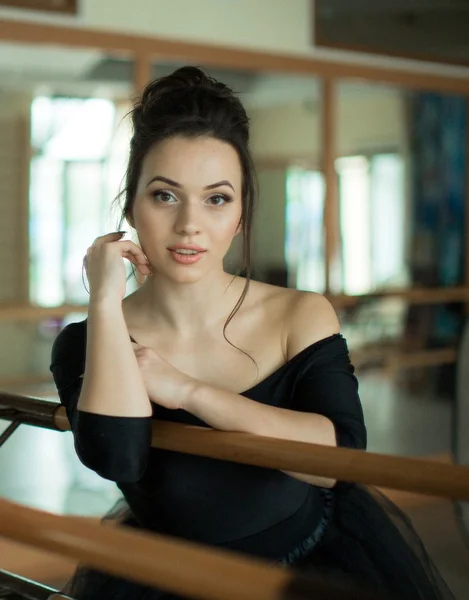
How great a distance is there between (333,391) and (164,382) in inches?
8.4

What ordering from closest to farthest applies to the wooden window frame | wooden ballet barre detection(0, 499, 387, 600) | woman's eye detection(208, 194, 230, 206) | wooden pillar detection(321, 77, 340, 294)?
wooden ballet barre detection(0, 499, 387, 600) < woman's eye detection(208, 194, 230, 206) < the wooden window frame < wooden pillar detection(321, 77, 340, 294)

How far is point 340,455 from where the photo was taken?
847 millimetres

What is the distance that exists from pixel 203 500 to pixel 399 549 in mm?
326

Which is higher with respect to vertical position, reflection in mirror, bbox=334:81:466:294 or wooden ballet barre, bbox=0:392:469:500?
reflection in mirror, bbox=334:81:466:294

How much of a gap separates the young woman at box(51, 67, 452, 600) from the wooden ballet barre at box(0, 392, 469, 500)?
0.09 m

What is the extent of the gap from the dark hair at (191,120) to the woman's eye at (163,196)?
0.21ft

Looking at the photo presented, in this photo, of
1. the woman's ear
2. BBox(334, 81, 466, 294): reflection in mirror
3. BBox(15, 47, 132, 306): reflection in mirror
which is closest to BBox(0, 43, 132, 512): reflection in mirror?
BBox(15, 47, 132, 306): reflection in mirror

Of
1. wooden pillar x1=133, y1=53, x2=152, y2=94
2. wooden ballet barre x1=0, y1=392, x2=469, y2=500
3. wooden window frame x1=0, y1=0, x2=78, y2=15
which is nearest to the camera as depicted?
wooden ballet barre x1=0, y1=392, x2=469, y2=500

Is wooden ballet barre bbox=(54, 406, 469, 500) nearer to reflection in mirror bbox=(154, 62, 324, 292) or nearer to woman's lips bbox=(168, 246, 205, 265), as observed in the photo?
woman's lips bbox=(168, 246, 205, 265)

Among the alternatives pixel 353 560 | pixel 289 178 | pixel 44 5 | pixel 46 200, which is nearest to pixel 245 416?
pixel 353 560

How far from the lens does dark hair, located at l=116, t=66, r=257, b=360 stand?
1.15m

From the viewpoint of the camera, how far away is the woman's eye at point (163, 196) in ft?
3.71

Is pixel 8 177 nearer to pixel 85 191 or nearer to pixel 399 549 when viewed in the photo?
pixel 85 191

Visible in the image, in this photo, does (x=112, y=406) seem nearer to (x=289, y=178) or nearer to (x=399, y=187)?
(x=289, y=178)
